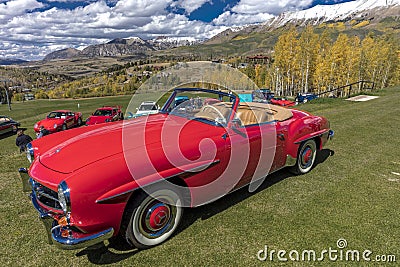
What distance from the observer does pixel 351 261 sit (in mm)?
2902

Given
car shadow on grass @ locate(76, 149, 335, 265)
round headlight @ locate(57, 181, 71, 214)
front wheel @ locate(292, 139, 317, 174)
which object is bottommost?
car shadow on grass @ locate(76, 149, 335, 265)

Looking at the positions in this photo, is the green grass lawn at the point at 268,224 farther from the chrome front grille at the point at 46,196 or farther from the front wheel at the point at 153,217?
the chrome front grille at the point at 46,196

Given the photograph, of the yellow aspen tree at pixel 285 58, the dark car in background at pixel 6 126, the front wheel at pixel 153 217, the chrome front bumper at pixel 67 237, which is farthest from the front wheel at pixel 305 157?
the yellow aspen tree at pixel 285 58

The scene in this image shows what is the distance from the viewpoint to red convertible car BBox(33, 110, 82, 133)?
13.5 m

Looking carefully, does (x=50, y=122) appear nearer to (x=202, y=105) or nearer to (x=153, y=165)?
(x=202, y=105)

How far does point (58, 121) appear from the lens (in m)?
14.0

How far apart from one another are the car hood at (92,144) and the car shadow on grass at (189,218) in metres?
0.95

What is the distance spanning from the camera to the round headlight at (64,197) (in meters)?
2.36

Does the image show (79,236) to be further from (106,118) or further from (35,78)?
(35,78)

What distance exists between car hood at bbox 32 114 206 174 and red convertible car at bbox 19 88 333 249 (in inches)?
0.6

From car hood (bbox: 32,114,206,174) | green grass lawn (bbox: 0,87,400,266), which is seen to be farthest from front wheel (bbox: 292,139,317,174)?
car hood (bbox: 32,114,206,174)

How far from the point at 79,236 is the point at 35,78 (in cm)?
16843

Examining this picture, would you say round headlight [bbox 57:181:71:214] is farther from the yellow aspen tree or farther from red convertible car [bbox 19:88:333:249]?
the yellow aspen tree

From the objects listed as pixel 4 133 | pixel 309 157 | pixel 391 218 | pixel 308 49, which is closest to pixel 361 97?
pixel 309 157
